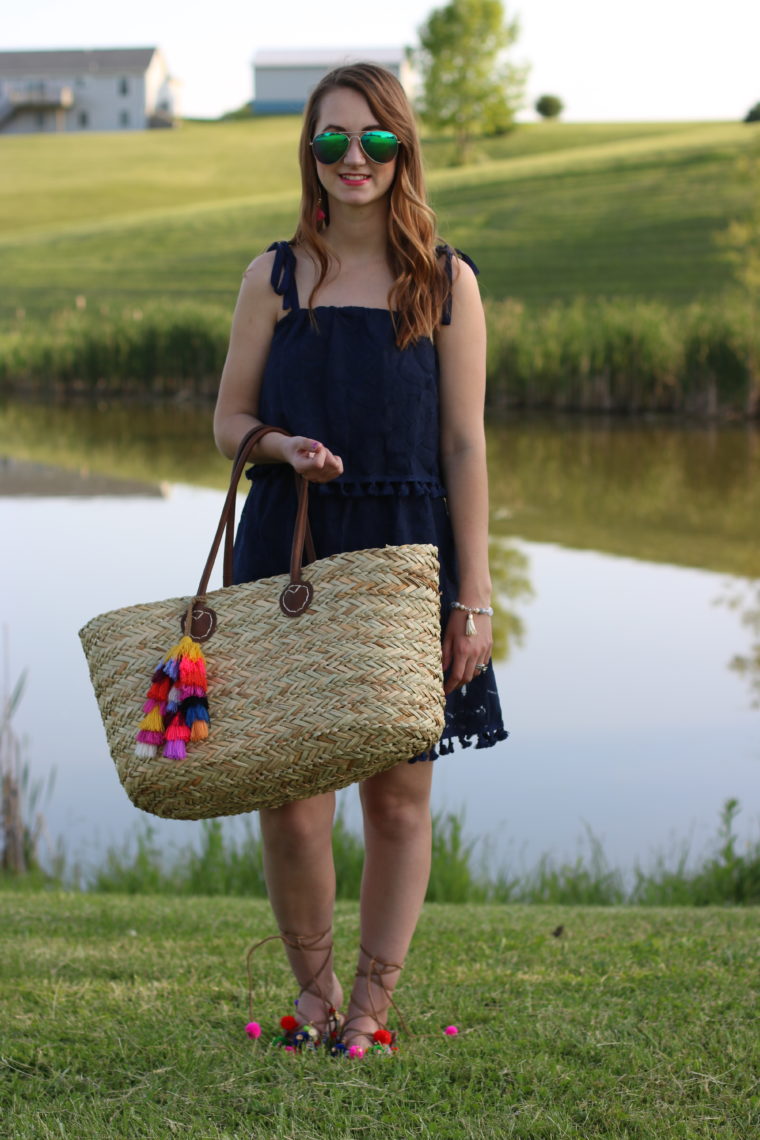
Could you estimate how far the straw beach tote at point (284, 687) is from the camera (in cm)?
199

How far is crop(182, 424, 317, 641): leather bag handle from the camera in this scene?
6.76 feet

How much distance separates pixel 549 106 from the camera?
211 ft

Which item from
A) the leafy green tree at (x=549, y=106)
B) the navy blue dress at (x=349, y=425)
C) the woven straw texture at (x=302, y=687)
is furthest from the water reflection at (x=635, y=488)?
the leafy green tree at (x=549, y=106)

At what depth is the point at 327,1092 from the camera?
207cm

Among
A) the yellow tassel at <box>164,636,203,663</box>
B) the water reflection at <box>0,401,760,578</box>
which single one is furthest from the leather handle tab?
the water reflection at <box>0,401,760,578</box>

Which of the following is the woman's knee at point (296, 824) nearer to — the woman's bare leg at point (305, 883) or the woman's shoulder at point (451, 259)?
the woman's bare leg at point (305, 883)

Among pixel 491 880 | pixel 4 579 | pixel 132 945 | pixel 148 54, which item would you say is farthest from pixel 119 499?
pixel 148 54

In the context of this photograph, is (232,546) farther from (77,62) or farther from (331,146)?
(77,62)

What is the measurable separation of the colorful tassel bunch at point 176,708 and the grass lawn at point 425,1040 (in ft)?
1.78

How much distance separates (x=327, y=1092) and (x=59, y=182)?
1827 inches

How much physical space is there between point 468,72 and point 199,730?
54148mm

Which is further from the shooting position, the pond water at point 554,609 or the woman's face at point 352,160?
the pond water at point 554,609

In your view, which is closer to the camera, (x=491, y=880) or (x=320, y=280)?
(x=320, y=280)

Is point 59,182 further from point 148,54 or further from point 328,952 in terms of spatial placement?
point 328,952
